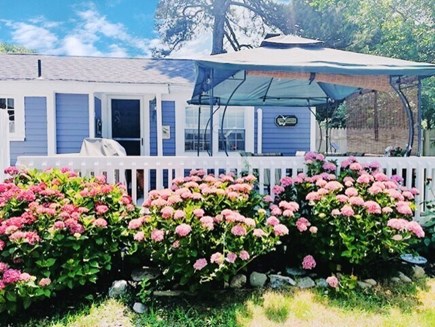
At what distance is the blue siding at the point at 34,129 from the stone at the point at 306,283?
6.64 meters

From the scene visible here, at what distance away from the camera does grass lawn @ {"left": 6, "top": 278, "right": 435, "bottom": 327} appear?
9.39ft

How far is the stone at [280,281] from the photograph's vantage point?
3.46m

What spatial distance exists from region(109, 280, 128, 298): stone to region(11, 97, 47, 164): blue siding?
579 cm

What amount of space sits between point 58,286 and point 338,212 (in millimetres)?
2403

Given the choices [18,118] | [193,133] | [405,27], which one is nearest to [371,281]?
[193,133]

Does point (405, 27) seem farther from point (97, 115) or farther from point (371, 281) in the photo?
point (371, 281)

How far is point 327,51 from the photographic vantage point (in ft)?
16.6

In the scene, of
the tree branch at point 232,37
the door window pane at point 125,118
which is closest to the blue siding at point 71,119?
the door window pane at point 125,118

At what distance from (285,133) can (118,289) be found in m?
6.52

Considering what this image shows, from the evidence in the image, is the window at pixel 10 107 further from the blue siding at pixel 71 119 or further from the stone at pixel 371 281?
the stone at pixel 371 281

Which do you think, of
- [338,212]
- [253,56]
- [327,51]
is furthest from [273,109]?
[338,212]

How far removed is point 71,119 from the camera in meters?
8.20

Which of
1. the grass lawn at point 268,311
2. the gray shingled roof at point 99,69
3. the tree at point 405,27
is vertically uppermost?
the tree at point 405,27

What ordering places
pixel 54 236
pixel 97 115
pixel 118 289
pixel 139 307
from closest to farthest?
pixel 54 236
pixel 139 307
pixel 118 289
pixel 97 115
